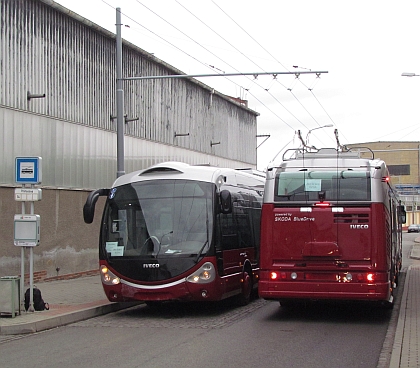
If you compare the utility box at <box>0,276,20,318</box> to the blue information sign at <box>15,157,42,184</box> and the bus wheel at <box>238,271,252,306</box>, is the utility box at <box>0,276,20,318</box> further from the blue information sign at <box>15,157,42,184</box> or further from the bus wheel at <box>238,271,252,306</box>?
the bus wheel at <box>238,271,252,306</box>

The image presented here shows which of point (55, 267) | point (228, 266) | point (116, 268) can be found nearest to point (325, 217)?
point (228, 266)

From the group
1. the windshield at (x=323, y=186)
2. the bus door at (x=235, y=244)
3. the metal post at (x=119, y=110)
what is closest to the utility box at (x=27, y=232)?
the bus door at (x=235, y=244)

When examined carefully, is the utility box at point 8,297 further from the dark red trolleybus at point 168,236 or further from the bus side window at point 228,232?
the bus side window at point 228,232

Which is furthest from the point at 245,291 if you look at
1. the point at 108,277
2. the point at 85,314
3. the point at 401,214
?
the point at 401,214

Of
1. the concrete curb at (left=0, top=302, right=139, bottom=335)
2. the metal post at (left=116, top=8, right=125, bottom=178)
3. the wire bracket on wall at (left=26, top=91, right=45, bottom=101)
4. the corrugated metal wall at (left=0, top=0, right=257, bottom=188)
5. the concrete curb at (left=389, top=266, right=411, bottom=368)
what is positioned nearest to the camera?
the concrete curb at (left=389, top=266, right=411, bottom=368)

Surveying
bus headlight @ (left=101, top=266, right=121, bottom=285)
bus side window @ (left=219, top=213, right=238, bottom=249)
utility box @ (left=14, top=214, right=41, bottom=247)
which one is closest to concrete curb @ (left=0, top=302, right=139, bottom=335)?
bus headlight @ (left=101, top=266, right=121, bottom=285)

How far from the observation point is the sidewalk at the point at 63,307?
11.4 metres

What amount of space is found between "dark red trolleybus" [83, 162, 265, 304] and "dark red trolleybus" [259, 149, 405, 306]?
3.79 feet

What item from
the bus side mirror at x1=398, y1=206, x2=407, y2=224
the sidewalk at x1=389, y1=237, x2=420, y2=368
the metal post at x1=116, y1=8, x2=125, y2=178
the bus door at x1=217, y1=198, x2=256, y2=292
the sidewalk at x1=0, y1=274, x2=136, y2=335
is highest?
the metal post at x1=116, y1=8, x2=125, y2=178

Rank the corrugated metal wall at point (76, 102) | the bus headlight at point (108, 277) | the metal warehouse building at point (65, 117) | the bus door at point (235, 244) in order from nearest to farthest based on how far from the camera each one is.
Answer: the bus headlight at point (108, 277) < the bus door at point (235, 244) < the metal warehouse building at point (65, 117) < the corrugated metal wall at point (76, 102)

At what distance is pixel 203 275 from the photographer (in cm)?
1262

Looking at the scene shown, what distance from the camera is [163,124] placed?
87.5ft

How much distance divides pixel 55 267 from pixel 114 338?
8865mm

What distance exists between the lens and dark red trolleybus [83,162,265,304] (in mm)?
12617
